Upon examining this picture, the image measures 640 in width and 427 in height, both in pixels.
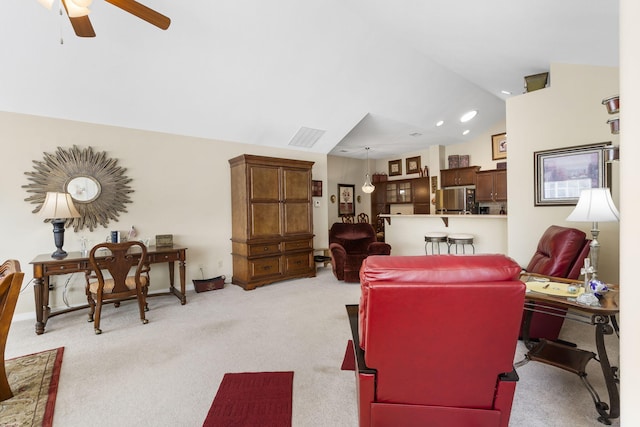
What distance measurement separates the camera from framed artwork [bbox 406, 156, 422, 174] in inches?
315

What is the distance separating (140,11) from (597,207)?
3.65 m

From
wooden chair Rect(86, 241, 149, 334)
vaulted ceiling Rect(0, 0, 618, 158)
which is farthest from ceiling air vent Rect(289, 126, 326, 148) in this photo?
wooden chair Rect(86, 241, 149, 334)

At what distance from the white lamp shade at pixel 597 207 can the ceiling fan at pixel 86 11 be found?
3459mm

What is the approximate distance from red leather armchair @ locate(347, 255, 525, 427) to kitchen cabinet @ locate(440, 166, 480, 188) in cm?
632

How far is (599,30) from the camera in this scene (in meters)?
2.65

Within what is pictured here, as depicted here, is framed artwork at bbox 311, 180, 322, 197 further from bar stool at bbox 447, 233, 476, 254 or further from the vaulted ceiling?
bar stool at bbox 447, 233, 476, 254

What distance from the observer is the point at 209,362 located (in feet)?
7.82

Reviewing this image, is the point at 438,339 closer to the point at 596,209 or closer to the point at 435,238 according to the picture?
the point at 596,209

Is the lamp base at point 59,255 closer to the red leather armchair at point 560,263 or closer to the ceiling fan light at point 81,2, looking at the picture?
the ceiling fan light at point 81,2

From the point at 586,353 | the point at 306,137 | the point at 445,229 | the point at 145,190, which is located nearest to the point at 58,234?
the point at 145,190

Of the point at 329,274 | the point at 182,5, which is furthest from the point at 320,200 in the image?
the point at 182,5

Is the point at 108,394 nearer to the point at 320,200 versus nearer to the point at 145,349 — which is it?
the point at 145,349

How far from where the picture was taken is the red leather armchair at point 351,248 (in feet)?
15.7
